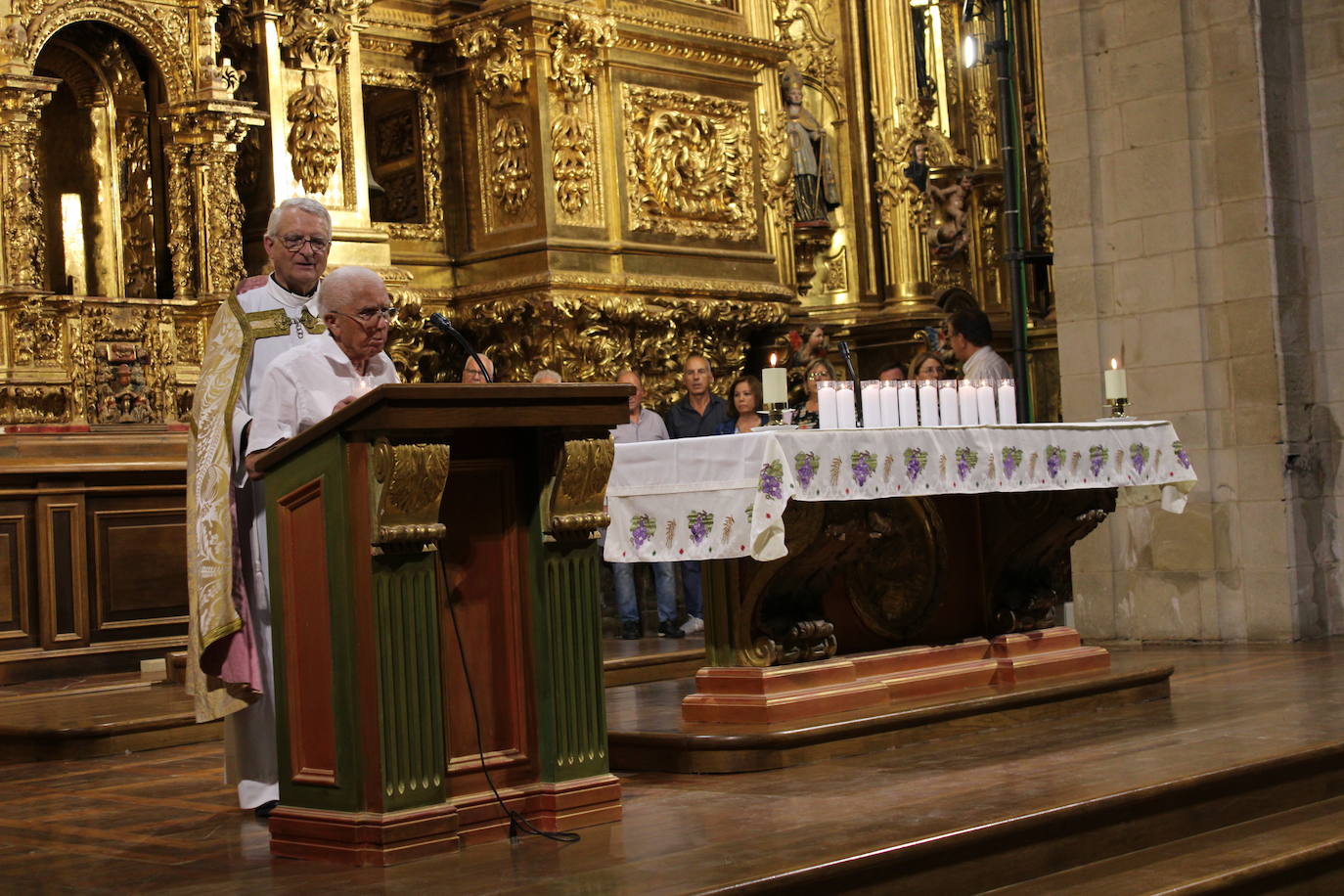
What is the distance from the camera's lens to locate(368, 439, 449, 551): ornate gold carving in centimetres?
376

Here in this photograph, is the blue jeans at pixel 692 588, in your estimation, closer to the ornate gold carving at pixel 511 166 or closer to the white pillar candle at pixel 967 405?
the white pillar candle at pixel 967 405

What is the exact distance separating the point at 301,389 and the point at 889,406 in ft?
7.63

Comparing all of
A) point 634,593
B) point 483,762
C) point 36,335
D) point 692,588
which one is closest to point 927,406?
point 483,762

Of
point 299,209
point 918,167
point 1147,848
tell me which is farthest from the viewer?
point 918,167

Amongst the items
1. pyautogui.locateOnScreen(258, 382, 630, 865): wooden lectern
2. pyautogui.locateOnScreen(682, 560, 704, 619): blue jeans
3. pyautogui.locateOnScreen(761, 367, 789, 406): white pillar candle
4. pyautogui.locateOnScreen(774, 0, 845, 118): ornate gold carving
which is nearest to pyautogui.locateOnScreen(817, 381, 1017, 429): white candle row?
pyautogui.locateOnScreen(761, 367, 789, 406): white pillar candle

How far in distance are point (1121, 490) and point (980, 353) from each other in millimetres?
760

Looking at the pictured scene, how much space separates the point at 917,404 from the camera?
614 centimetres

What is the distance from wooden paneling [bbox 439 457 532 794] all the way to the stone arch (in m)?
Answer: 7.22

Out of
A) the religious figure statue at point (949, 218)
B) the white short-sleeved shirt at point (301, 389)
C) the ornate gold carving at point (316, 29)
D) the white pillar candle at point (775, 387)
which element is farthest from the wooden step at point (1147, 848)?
the religious figure statue at point (949, 218)

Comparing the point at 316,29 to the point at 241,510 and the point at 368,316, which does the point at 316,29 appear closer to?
the point at 241,510

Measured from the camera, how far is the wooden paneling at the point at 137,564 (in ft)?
28.8

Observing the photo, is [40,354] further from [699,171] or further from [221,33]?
[699,171]

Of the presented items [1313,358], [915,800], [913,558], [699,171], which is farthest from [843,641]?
[699,171]

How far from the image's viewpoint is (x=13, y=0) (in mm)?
10062
